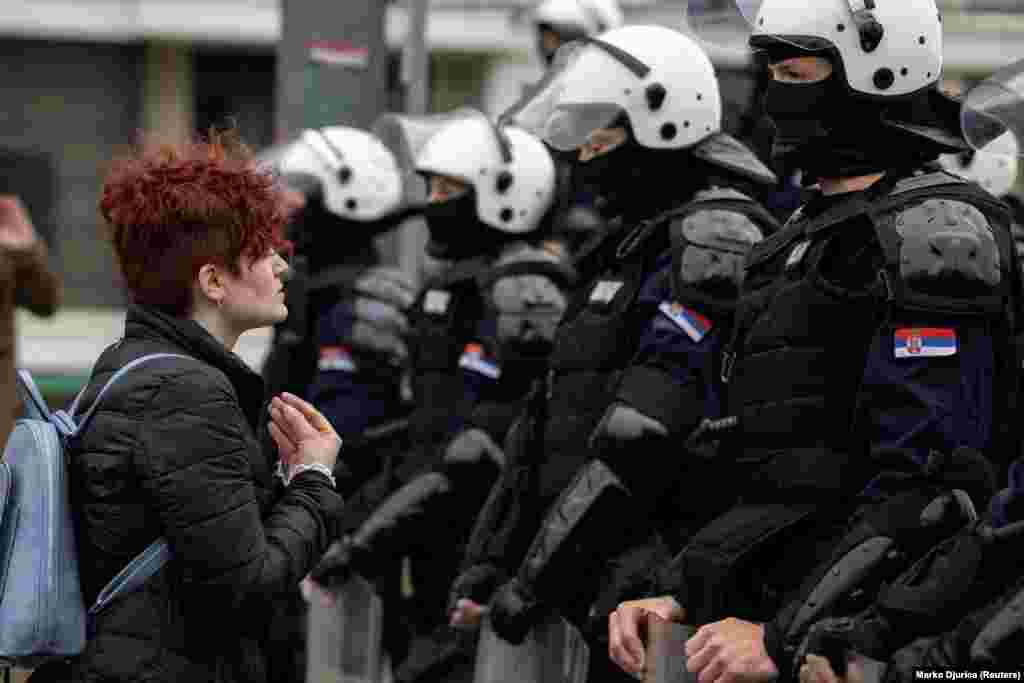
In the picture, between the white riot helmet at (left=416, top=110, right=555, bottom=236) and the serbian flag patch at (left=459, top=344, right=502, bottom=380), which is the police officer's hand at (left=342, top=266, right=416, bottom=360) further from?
the serbian flag patch at (left=459, top=344, right=502, bottom=380)

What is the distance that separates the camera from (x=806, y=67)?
4.54 meters

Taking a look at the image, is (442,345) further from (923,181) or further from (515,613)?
(923,181)

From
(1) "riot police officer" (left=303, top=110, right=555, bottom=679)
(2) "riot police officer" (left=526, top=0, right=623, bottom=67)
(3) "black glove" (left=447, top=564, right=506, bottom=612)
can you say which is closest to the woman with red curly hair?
(3) "black glove" (left=447, top=564, right=506, bottom=612)

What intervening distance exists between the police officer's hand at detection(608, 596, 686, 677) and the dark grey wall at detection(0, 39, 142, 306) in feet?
59.0

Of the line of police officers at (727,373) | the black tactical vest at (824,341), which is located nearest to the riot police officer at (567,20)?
the line of police officers at (727,373)

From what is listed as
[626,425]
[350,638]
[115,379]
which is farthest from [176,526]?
[350,638]

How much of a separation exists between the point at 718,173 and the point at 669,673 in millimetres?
1664

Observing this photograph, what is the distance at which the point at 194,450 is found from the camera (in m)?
3.91

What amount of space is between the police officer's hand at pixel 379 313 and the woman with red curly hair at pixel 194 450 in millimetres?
3765

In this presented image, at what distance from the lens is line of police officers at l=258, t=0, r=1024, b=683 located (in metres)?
4.05

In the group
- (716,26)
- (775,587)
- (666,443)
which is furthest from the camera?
(716,26)

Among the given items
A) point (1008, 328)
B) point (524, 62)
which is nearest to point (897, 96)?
point (1008, 328)

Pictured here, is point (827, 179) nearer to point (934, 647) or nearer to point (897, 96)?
point (897, 96)

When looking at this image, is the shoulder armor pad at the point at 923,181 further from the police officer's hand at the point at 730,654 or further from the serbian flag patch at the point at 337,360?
the serbian flag patch at the point at 337,360
